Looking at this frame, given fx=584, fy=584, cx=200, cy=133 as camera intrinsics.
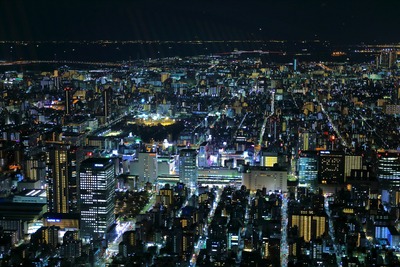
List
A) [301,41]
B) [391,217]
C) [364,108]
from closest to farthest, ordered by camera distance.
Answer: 1. [391,217]
2. [364,108]
3. [301,41]

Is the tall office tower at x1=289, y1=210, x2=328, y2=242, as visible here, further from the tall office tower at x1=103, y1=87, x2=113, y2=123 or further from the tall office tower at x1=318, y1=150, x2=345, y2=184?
the tall office tower at x1=103, y1=87, x2=113, y2=123

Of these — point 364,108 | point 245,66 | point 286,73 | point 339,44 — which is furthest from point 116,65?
point 364,108

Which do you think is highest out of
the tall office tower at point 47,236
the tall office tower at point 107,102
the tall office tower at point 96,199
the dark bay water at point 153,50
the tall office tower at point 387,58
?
the dark bay water at point 153,50

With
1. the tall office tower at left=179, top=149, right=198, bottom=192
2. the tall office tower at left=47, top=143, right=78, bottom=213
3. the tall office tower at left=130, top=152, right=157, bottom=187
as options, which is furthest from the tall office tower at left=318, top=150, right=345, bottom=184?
the tall office tower at left=47, top=143, right=78, bottom=213

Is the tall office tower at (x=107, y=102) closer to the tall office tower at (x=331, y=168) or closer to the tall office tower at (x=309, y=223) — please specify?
the tall office tower at (x=331, y=168)

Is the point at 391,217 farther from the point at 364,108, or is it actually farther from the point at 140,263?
the point at 364,108

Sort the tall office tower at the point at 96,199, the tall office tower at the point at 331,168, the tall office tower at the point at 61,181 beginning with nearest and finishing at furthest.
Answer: the tall office tower at the point at 96,199 → the tall office tower at the point at 61,181 → the tall office tower at the point at 331,168

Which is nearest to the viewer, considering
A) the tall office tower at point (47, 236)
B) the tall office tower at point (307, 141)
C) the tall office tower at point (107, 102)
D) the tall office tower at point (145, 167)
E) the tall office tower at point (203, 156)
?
the tall office tower at point (47, 236)

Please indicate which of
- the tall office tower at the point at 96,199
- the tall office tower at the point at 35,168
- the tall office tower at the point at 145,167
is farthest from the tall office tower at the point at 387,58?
the tall office tower at the point at 96,199
